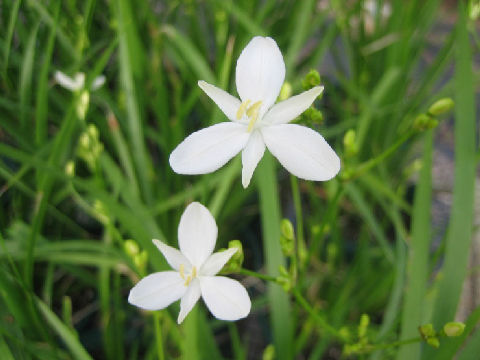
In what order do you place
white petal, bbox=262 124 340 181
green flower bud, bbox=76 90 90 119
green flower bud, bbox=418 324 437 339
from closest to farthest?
white petal, bbox=262 124 340 181, green flower bud, bbox=418 324 437 339, green flower bud, bbox=76 90 90 119

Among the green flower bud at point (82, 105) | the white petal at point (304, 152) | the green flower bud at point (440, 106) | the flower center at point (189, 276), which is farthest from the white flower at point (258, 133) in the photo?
the green flower bud at point (82, 105)

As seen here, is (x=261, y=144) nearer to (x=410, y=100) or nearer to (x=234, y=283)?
(x=234, y=283)

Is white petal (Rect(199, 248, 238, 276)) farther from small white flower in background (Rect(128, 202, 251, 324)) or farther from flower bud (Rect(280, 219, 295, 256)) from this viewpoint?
flower bud (Rect(280, 219, 295, 256))

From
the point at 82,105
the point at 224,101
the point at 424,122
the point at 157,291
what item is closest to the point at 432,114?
the point at 424,122

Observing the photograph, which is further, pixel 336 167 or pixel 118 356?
pixel 118 356

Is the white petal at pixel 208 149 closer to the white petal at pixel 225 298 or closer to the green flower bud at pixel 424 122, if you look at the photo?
the white petal at pixel 225 298

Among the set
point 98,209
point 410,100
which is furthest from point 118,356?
point 410,100

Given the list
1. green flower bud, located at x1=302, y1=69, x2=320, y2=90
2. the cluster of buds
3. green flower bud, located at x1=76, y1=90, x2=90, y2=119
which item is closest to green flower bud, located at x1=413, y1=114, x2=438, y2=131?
the cluster of buds
